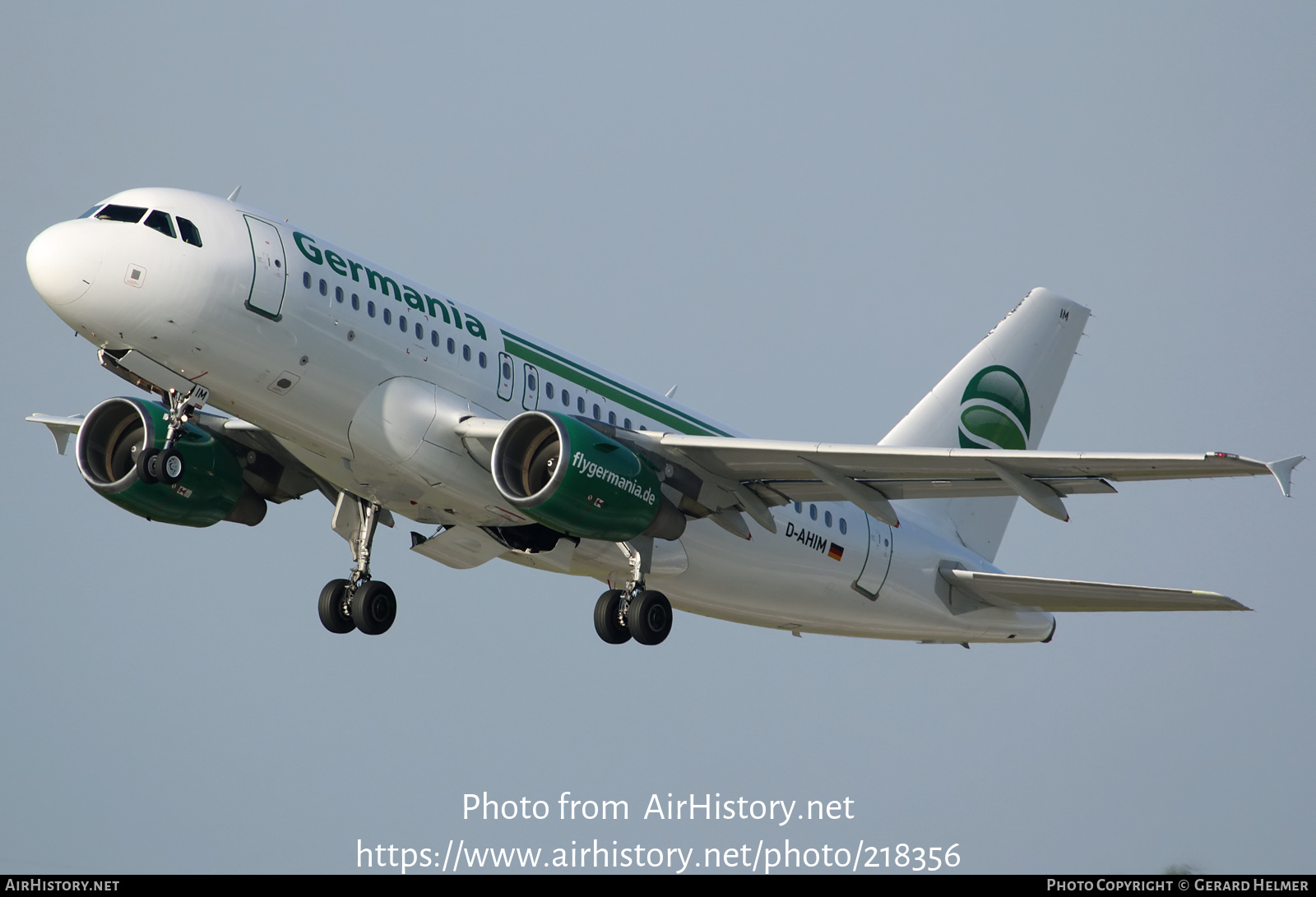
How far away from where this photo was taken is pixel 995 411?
38.4 meters

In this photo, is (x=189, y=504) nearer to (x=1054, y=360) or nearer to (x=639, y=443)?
(x=639, y=443)

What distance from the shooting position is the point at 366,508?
29.7m

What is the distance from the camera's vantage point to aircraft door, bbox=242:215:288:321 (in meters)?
24.4

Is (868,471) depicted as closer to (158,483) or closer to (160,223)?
(160,223)

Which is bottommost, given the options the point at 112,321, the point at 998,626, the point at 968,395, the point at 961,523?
the point at 112,321

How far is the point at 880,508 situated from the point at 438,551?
28.1 ft

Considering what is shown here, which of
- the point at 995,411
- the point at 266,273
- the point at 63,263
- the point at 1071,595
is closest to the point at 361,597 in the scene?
the point at 266,273

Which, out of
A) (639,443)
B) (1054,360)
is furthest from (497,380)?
(1054,360)

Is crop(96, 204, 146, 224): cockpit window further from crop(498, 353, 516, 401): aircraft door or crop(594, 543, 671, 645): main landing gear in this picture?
crop(594, 543, 671, 645): main landing gear

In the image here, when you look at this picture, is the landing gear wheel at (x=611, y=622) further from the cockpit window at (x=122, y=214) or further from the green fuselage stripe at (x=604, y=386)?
the cockpit window at (x=122, y=214)

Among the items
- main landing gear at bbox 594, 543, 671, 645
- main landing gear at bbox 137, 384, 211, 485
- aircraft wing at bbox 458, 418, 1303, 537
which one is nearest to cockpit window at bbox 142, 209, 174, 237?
main landing gear at bbox 137, 384, 211, 485

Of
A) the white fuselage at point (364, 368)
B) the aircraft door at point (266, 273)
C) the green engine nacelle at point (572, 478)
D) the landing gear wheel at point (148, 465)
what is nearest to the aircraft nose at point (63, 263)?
the white fuselage at point (364, 368)

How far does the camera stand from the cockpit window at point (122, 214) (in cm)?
2416

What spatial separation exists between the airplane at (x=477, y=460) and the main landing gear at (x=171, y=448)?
0.03 meters
